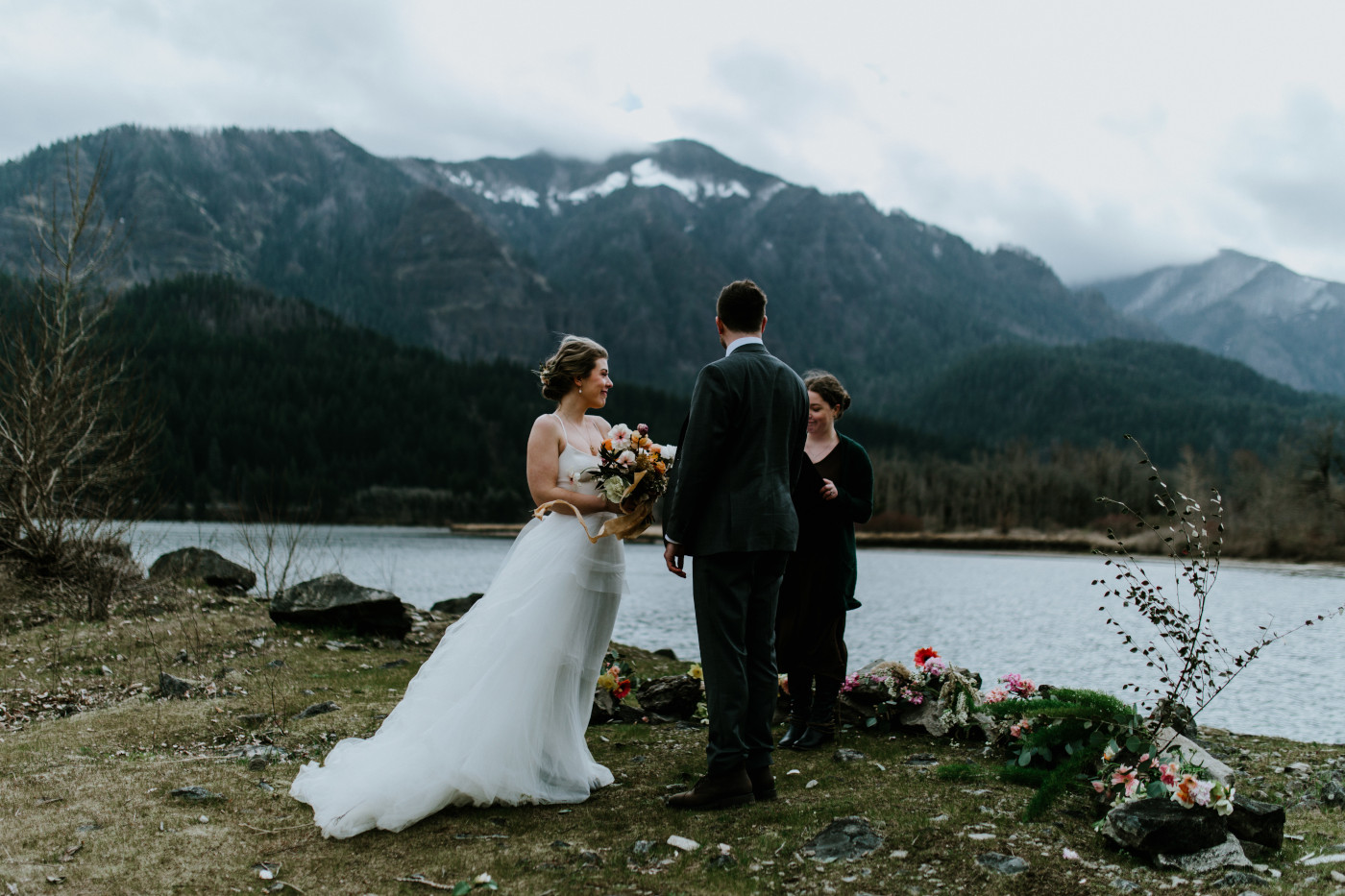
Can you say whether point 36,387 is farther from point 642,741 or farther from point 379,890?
point 379,890

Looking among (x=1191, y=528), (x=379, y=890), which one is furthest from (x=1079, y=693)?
(x=379, y=890)

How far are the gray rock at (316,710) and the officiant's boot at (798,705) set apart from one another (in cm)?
422

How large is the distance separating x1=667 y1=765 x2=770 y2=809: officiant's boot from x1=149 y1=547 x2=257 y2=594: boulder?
14.9 meters

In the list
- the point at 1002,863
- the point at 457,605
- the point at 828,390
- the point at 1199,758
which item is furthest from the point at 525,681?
the point at 457,605

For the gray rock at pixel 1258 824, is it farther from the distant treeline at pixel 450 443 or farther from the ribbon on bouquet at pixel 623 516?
the distant treeline at pixel 450 443

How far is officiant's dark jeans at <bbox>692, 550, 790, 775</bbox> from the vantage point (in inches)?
190

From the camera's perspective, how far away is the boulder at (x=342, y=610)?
40.4 feet

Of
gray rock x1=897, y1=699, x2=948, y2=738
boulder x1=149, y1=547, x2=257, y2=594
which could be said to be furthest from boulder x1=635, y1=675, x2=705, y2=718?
boulder x1=149, y1=547, x2=257, y2=594

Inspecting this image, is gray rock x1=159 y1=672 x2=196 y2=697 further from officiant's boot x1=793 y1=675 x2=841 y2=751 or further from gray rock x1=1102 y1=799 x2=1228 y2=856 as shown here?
gray rock x1=1102 y1=799 x2=1228 y2=856

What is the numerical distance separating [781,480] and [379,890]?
285cm

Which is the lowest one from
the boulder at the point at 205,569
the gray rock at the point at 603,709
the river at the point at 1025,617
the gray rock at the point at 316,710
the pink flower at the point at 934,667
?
the river at the point at 1025,617

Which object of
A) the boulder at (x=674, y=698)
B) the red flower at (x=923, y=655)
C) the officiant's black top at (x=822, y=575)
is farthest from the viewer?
the boulder at (x=674, y=698)

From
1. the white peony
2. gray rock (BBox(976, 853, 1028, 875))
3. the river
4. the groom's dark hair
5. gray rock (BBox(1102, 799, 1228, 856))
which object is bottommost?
the river

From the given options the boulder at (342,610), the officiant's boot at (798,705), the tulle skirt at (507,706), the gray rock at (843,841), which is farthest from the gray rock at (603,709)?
the boulder at (342,610)
